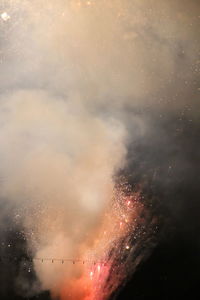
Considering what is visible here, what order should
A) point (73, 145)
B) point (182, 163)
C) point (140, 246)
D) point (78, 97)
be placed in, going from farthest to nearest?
point (182, 163), point (140, 246), point (78, 97), point (73, 145)

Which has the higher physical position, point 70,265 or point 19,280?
point 19,280

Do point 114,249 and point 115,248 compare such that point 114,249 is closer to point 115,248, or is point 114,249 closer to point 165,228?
point 115,248

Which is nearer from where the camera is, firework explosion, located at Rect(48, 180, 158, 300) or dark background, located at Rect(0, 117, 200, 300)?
firework explosion, located at Rect(48, 180, 158, 300)

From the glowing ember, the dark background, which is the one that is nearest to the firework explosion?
the glowing ember

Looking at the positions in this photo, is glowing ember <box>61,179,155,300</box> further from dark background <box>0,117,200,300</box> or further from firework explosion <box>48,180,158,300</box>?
dark background <box>0,117,200,300</box>

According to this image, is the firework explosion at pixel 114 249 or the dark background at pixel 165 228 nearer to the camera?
the firework explosion at pixel 114 249

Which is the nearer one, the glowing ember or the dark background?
the glowing ember

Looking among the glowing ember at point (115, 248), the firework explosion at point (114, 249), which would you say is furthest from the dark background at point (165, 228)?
the glowing ember at point (115, 248)

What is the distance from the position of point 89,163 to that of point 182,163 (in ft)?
18.4

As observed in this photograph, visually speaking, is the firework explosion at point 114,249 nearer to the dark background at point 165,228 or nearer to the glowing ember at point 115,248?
the glowing ember at point 115,248

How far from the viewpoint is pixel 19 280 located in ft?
50.1

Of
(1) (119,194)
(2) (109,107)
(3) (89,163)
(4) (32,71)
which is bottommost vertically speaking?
(1) (119,194)

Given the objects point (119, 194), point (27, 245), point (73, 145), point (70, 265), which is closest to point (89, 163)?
point (73, 145)

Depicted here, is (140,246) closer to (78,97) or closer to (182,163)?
(182,163)
